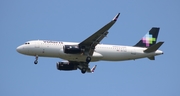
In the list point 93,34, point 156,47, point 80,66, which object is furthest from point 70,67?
point 156,47

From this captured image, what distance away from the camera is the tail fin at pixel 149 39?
66.1m

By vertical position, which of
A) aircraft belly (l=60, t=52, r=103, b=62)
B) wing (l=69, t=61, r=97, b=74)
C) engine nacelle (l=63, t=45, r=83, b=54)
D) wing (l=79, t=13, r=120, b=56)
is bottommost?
wing (l=69, t=61, r=97, b=74)

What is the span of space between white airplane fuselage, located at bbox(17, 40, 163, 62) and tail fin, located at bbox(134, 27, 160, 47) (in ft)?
8.14

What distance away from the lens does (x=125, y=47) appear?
207 ft

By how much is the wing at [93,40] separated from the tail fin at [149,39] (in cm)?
1021

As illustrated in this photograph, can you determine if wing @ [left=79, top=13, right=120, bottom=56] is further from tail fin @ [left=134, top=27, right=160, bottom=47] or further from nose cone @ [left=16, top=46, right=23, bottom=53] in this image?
tail fin @ [left=134, top=27, right=160, bottom=47]

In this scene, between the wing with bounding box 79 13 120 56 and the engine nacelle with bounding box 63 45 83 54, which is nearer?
the wing with bounding box 79 13 120 56

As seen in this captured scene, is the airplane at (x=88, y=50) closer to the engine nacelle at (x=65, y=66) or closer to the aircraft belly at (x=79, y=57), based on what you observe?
the aircraft belly at (x=79, y=57)

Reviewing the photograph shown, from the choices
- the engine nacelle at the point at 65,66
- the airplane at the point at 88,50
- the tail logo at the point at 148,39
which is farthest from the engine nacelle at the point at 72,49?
the tail logo at the point at 148,39

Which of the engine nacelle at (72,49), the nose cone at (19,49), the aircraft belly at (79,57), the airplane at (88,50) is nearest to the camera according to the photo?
the engine nacelle at (72,49)

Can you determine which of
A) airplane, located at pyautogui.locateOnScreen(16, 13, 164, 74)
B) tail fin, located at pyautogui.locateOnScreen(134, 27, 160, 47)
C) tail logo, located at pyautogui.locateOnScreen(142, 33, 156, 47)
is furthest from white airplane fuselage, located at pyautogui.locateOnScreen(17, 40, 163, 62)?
tail logo, located at pyautogui.locateOnScreen(142, 33, 156, 47)

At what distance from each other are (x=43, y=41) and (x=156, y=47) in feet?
59.4

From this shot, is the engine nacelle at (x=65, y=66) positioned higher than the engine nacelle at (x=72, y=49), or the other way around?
the engine nacelle at (x=72, y=49)

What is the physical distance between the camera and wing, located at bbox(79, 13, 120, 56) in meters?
55.3
